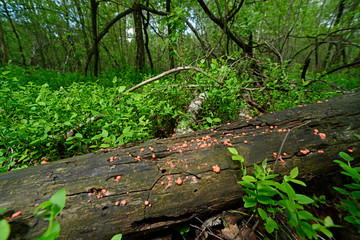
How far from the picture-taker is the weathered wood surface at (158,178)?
3.45ft

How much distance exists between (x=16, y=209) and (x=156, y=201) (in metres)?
0.98

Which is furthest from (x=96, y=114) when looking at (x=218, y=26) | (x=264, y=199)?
(x=218, y=26)

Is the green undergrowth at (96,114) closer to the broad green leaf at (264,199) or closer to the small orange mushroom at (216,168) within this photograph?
the small orange mushroom at (216,168)

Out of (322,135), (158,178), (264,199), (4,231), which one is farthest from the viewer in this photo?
(322,135)

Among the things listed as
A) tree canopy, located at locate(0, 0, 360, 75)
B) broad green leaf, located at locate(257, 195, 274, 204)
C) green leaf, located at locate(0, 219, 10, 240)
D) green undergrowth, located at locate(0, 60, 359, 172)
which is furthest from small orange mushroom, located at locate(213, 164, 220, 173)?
tree canopy, located at locate(0, 0, 360, 75)

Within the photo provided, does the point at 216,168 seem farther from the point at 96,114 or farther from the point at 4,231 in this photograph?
the point at 96,114

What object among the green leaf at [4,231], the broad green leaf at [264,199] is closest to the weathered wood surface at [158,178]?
the broad green leaf at [264,199]

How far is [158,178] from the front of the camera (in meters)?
1.26

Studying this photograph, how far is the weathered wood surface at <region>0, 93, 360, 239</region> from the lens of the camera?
3.45 ft

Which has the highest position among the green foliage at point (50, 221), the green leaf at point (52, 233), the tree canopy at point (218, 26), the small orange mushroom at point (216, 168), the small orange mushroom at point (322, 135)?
the tree canopy at point (218, 26)

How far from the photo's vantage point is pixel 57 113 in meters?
2.16

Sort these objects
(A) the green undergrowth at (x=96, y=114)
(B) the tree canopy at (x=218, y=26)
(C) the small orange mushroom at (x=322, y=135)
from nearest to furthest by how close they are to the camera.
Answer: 1. (C) the small orange mushroom at (x=322, y=135)
2. (A) the green undergrowth at (x=96, y=114)
3. (B) the tree canopy at (x=218, y=26)

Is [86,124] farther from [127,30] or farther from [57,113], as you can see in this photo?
[127,30]

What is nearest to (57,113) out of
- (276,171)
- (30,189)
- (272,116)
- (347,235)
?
(30,189)
